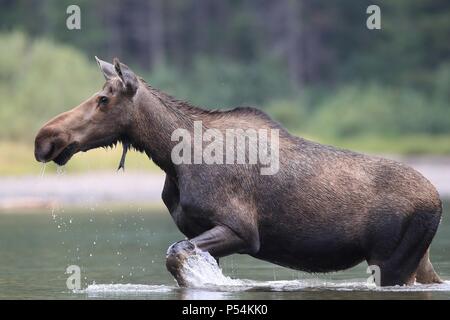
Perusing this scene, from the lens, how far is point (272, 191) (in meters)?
11.9

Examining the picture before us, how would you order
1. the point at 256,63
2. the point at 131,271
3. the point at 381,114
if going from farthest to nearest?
the point at 256,63, the point at 381,114, the point at 131,271

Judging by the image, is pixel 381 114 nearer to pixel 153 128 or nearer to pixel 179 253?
pixel 153 128

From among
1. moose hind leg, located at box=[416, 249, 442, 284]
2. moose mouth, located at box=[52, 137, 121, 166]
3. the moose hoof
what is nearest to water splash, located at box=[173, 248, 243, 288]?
the moose hoof

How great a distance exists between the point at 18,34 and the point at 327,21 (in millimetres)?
15901

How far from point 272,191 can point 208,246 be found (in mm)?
824

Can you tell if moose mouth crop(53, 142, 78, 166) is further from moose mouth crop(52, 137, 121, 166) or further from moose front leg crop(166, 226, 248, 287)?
moose front leg crop(166, 226, 248, 287)

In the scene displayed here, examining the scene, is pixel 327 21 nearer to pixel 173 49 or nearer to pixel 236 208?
pixel 173 49

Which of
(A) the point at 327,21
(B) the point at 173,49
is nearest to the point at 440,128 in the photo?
(A) the point at 327,21

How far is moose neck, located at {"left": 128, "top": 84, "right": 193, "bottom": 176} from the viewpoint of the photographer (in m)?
11.9

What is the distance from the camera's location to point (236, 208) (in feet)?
38.4

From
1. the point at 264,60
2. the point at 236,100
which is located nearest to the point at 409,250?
the point at 236,100

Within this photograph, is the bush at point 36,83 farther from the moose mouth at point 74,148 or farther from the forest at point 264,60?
the moose mouth at point 74,148

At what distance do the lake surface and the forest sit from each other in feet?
60.6

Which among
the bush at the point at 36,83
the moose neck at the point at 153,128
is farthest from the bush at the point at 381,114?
the moose neck at the point at 153,128
